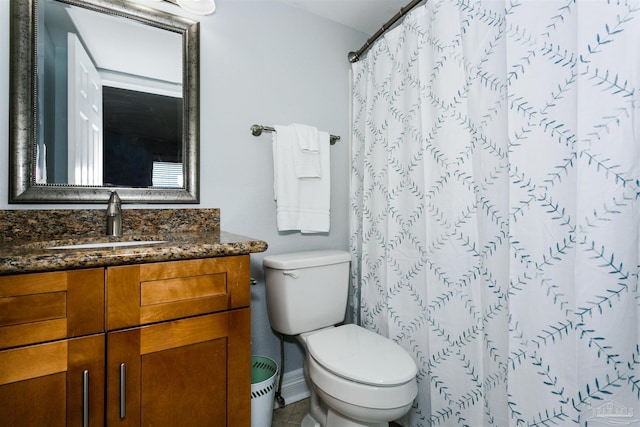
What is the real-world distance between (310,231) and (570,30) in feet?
4.41

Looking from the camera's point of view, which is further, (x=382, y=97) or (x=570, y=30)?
(x=382, y=97)

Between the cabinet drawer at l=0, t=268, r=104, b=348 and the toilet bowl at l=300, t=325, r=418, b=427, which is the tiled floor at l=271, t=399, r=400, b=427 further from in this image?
the cabinet drawer at l=0, t=268, r=104, b=348

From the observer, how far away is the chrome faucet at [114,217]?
47.8 inches

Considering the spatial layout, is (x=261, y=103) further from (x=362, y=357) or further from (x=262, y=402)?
(x=262, y=402)

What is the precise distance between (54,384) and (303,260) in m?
0.96

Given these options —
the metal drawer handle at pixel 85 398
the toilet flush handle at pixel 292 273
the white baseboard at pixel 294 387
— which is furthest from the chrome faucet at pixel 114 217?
the white baseboard at pixel 294 387

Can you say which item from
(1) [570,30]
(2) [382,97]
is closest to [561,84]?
(1) [570,30]

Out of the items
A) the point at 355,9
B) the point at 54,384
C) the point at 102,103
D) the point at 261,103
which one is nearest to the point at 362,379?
the point at 54,384

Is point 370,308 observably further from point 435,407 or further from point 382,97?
point 382,97

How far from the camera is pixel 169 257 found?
90 cm

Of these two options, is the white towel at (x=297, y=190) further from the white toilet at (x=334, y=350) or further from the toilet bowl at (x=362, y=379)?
the toilet bowl at (x=362, y=379)

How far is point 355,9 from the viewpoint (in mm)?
1766

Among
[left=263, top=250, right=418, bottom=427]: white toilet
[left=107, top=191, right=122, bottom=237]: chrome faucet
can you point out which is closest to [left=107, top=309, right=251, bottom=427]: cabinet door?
[left=263, top=250, right=418, bottom=427]: white toilet

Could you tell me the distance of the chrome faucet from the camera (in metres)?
1.21
